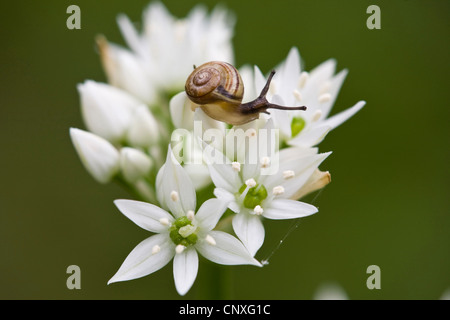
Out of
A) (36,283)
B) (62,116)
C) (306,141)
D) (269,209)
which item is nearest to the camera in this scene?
(269,209)

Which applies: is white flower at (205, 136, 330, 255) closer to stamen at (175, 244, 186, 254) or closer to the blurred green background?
stamen at (175, 244, 186, 254)

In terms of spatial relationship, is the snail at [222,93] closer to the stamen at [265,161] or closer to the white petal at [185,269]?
the stamen at [265,161]

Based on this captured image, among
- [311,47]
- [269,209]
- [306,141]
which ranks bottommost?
[269,209]

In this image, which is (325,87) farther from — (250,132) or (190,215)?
(190,215)

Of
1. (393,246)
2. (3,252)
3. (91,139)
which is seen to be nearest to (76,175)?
(3,252)

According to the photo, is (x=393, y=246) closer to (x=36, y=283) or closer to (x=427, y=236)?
(x=427, y=236)

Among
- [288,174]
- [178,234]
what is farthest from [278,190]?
[178,234]
